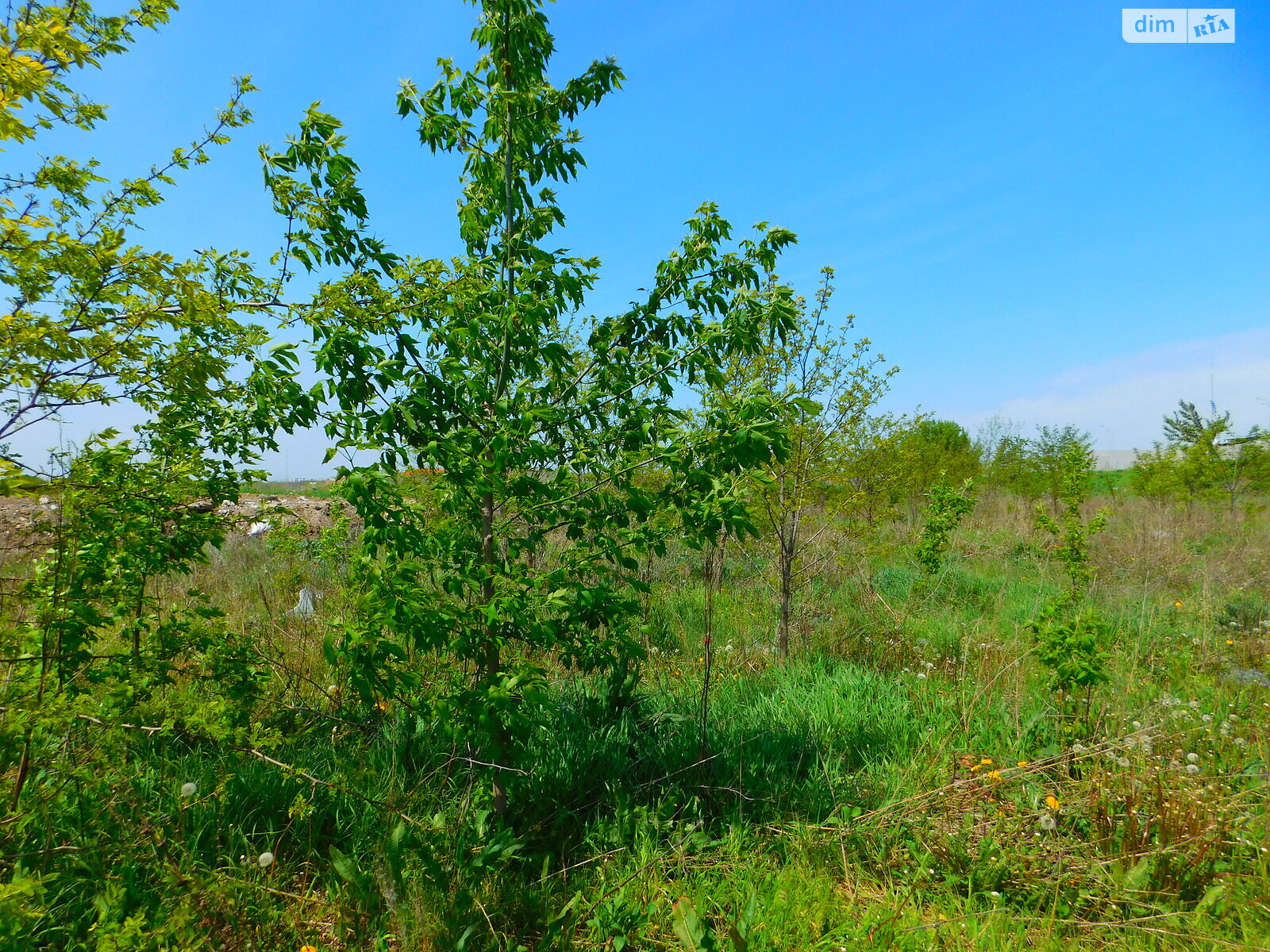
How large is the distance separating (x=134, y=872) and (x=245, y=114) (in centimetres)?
345

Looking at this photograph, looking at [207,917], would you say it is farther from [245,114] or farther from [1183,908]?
[1183,908]

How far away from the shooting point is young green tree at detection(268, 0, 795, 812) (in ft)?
7.97

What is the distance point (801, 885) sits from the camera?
2756 mm

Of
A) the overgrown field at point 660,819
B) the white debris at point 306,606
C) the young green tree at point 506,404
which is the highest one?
the young green tree at point 506,404

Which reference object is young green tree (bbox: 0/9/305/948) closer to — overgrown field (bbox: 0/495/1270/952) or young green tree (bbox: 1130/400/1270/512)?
overgrown field (bbox: 0/495/1270/952)

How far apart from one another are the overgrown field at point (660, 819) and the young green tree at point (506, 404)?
14.7 inches

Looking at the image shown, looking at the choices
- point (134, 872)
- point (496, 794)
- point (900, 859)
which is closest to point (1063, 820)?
point (900, 859)

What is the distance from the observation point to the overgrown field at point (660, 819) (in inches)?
93.0

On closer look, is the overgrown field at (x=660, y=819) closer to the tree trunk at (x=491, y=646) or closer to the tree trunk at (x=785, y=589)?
the tree trunk at (x=491, y=646)

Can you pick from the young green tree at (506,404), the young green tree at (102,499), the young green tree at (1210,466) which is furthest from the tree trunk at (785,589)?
the young green tree at (1210,466)

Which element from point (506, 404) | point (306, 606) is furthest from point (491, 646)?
point (306, 606)

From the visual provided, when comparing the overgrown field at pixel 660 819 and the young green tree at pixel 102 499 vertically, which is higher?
the young green tree at pixel 102 499

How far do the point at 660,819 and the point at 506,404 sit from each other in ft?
8.27

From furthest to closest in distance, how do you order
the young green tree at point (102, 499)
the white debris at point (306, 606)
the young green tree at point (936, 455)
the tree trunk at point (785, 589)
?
the young green tree at point (936, 455) → the white debris at point (306, 606) → the tree trunk at point (785, 589) → the young green tree at point (102, 499)
